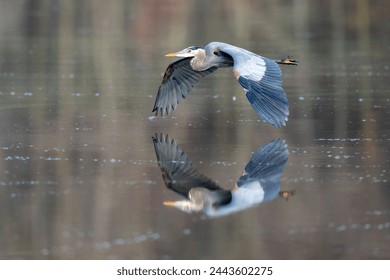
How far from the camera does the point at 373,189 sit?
687 centimetres

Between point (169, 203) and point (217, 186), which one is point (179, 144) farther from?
point (169, 203)

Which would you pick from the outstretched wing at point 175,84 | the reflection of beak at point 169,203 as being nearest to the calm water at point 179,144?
the reflection of beak at point 169,203

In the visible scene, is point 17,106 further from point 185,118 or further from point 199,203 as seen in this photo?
point 199,203

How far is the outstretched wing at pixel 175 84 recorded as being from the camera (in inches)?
370

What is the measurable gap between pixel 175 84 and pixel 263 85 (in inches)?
60.8

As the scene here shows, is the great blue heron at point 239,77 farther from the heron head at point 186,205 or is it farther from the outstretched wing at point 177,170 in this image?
the heron head at point 186,205

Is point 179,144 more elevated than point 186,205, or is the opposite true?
point 179,144

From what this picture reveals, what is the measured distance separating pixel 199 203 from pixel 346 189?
0.99 meters

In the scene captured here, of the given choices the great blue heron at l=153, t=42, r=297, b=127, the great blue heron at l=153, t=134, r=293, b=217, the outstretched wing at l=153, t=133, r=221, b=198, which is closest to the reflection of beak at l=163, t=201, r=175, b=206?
the great blue heron at l=153, t=134, r=293, b=217

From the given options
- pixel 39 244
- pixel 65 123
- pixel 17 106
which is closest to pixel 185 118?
pixel 65 123

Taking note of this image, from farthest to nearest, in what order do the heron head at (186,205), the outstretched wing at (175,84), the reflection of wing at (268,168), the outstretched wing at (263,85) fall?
the outstretched wing at (175,84) < the outstretched wing at (263,85) < the reflection of wing at (268,168) < the heron head at (186,205)

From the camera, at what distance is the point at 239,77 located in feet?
26.4

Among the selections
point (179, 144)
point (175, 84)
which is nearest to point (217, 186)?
point (179, 144)

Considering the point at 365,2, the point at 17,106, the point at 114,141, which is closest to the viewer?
the point at 114,141
